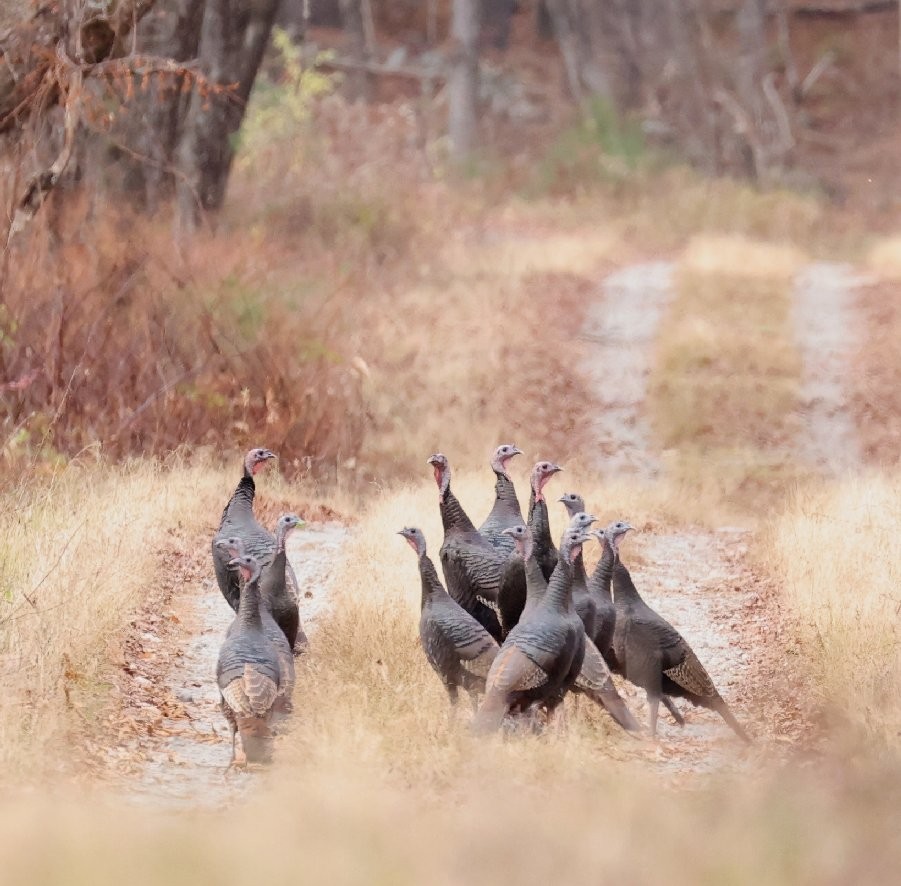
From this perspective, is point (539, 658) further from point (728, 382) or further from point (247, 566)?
point (728, 382)

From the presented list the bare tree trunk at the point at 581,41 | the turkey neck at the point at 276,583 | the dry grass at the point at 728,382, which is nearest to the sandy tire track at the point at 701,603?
the dry grass at the point at 728,382

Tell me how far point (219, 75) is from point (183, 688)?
37.7 feet

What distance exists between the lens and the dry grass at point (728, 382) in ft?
45.6

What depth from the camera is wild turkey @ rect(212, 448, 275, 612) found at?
7.83 metres

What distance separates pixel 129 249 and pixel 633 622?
22.3 feet

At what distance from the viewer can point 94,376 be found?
1184 cm

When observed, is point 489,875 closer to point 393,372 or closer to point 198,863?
point 198,863

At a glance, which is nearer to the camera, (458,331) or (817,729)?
(817,729)

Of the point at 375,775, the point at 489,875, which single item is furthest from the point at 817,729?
the point at 489,875

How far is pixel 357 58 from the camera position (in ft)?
124

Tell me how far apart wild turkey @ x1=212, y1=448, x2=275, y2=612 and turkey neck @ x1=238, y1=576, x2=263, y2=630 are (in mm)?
1001

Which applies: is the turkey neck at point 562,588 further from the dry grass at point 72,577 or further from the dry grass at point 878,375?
the dry grass at point 878,375

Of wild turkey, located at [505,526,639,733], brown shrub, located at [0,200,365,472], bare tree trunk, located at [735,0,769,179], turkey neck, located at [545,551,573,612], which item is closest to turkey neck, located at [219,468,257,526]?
wild turkey, located at [505,526,639,733]

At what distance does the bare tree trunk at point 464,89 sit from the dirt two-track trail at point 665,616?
1635 centimetres
